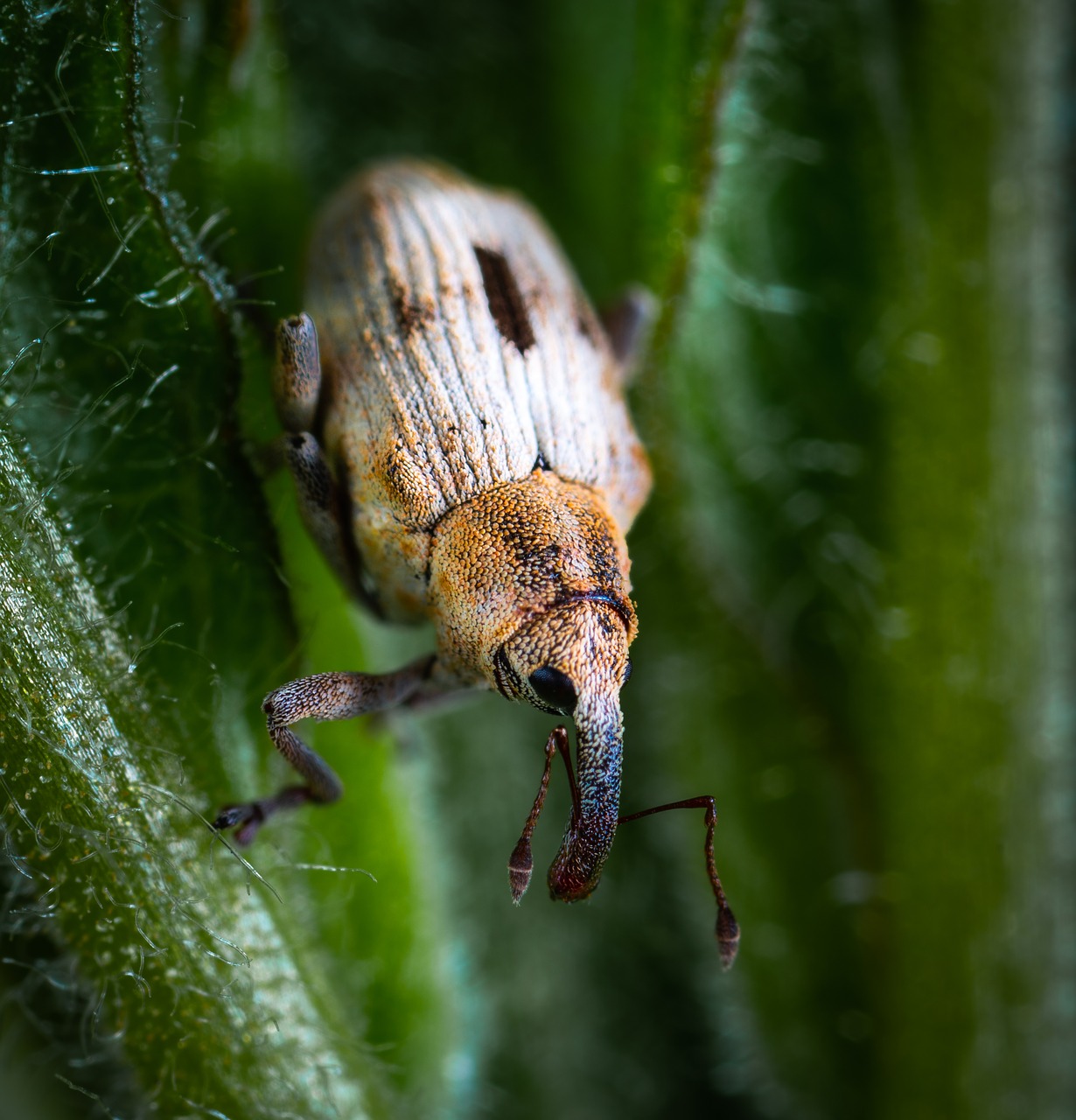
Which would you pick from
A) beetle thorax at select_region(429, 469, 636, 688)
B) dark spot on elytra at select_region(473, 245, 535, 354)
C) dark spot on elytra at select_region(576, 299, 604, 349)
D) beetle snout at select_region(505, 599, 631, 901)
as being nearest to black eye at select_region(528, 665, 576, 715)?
beetle snout at select_region(505, 599, 631, 901)

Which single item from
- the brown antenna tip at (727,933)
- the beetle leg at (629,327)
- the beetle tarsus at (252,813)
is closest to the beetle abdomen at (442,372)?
the beetle leg at (629,327)

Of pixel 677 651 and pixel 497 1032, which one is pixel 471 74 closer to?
pixel 677 651

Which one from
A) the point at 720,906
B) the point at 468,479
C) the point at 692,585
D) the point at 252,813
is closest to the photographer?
the point at 252,813

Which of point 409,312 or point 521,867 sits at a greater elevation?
point 409,312

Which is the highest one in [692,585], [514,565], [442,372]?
[442,372]

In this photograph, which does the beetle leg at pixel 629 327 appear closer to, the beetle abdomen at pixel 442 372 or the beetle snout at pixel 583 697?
the beetle abdomen at pixel 442 372

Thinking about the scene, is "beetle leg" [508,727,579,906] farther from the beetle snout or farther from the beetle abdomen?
the beetle abdomen

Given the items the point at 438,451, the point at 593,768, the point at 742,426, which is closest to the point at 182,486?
the point at 438,451

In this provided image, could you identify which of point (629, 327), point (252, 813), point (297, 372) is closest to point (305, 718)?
point (252, 813)

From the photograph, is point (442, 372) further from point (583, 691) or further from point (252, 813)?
point (252, 813)
